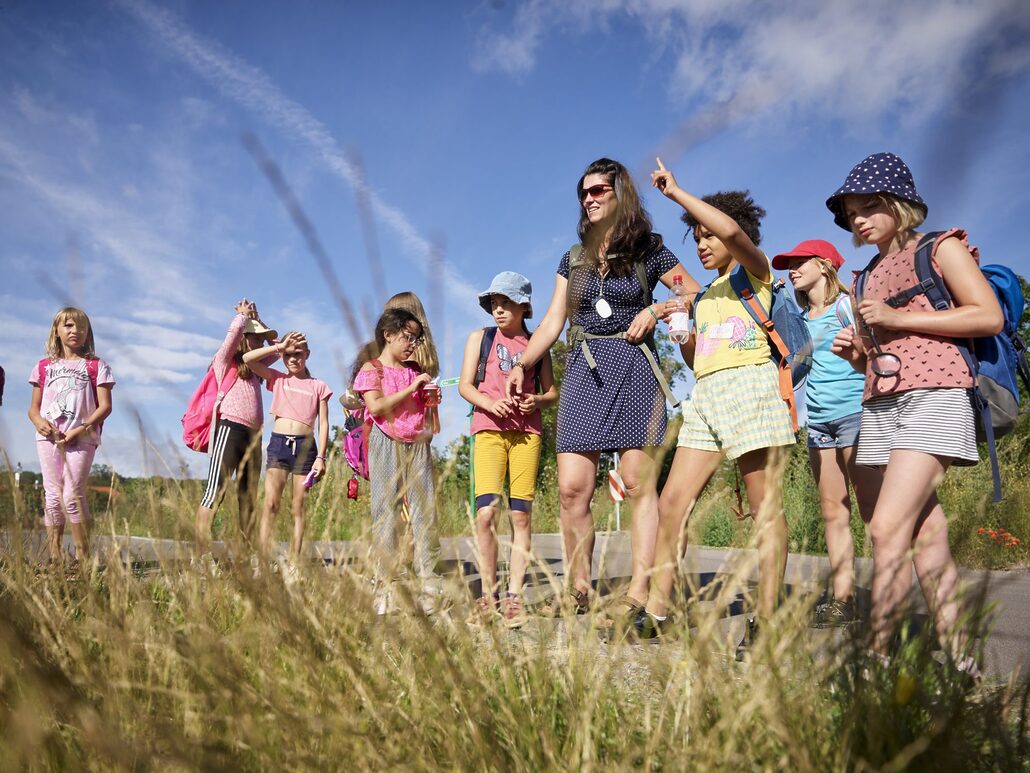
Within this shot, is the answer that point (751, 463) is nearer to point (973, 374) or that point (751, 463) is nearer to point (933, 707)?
point (973, 374)

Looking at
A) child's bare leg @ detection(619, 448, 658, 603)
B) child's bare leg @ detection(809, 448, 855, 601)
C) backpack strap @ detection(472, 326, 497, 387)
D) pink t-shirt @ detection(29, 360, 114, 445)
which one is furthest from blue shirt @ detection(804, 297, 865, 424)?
pink t-shirt @ detection(29, 360, 114, 445)

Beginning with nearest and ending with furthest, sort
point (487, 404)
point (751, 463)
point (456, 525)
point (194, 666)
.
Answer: point (194, 666) → point (456, 525) → point (751, 463) → point (487, 404)

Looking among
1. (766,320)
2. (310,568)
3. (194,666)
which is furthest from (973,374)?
(194,666)

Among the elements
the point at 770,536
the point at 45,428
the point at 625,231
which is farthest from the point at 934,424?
the point at 45,428

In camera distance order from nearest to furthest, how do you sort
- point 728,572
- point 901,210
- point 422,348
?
1. point 728,572
2. point 901,210
3. point 422,348

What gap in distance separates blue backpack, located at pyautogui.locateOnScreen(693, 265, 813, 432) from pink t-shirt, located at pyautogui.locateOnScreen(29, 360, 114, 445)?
15.0ft

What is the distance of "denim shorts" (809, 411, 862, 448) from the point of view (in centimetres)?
395

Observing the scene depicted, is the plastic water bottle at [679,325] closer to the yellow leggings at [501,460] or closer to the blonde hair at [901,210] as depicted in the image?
the blonde hair at [901,210]

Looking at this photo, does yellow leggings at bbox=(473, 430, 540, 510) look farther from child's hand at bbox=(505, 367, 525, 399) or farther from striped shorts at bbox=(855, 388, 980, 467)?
striped shorts at bbox=(855, 388, 980, 467)

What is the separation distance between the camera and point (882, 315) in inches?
99.8

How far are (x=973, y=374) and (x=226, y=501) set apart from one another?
2273mm

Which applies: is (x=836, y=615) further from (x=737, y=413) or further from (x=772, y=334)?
(x=772, y=334)

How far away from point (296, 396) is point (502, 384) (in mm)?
2065

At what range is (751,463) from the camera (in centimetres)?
317
